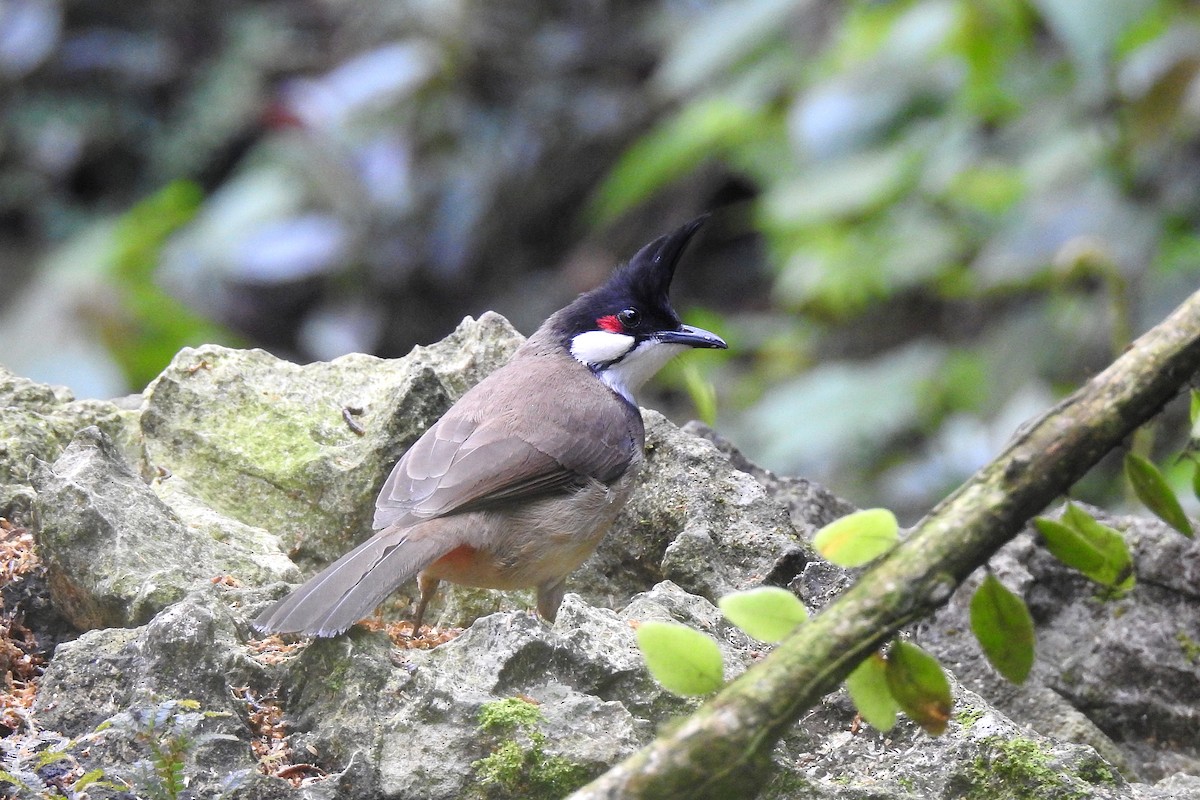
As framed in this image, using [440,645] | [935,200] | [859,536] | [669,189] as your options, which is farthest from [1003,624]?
[669,189]

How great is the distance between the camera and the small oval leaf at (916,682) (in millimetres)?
1843

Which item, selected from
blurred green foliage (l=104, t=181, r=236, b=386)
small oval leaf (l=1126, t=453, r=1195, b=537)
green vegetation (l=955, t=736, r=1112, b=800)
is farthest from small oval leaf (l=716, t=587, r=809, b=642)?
blurred green foliage (l=104, t=181, r=236, b=386)

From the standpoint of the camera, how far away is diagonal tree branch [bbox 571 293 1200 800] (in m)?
1.63

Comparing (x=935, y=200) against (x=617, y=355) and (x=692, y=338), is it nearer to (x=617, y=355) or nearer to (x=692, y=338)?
(x=692, y=338)

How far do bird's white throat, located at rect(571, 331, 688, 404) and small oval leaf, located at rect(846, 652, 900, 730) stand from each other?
242 centimetres

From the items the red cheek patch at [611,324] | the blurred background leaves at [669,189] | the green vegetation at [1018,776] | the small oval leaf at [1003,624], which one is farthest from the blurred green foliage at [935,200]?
the small oval leaf at [1003,624]

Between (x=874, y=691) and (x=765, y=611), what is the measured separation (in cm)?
24

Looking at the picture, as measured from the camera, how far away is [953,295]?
23.0 feet

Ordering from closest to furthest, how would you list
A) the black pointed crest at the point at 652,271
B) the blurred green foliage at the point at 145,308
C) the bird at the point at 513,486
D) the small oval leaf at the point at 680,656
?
the small oval leaf at the point at 680,656, the bird at the point at 513,486, the black pointed crest at the point at 652,271, the blurred green foliage at the point at 145,308

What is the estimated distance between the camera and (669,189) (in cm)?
989

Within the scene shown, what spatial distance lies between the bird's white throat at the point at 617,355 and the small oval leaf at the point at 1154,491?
94.2 inches

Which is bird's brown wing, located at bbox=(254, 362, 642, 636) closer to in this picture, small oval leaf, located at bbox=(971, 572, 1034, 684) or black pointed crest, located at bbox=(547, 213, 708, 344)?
black pointed crest, located at bbox=(547, 213, 708, 344)

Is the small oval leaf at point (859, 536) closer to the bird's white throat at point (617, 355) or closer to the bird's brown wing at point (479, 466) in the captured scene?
the bird's brown wing at point (479, 466)

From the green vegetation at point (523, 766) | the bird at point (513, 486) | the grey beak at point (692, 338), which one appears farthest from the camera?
the grey beak at point (692, 338)
